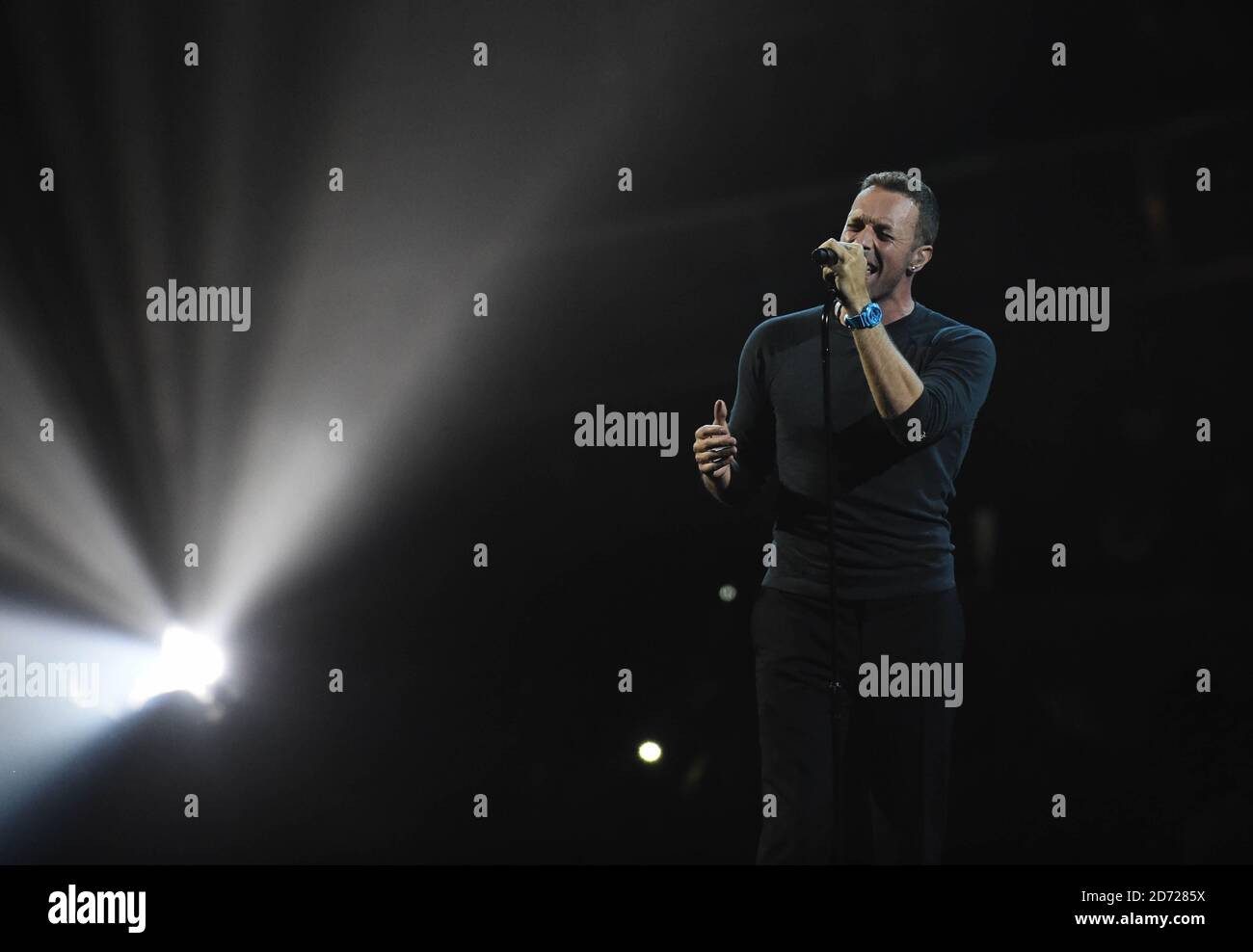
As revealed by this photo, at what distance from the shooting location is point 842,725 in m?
2.97

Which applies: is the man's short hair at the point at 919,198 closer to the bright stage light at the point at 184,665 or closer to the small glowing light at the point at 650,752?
the small glowing light at the point at 650,752

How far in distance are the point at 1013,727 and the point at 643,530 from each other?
1.25m

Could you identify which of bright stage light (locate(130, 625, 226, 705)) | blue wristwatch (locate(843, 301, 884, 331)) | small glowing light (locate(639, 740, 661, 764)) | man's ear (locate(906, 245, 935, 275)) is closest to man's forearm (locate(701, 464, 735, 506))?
blue wristwatch (locate(843, 301, 884, 331))

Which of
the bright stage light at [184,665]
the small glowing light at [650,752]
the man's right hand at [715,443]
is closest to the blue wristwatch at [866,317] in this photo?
the man's right hand at [715,443]

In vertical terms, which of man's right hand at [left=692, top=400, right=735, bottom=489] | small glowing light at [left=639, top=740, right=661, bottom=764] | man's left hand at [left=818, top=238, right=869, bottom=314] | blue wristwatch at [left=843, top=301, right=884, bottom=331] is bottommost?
small glowing light at [left=639, top=740, right=661, bottom=764]

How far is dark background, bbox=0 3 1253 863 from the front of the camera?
11.5ft

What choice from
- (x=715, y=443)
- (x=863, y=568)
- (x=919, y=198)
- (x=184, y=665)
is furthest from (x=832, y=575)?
(x=184, y=665)

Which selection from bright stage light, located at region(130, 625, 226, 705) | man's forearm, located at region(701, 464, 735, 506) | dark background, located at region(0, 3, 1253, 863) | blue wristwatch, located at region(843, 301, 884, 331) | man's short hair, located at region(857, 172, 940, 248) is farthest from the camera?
bright stage light, located at region(130, 625, 226, 705)

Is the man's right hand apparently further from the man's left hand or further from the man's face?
the man's face

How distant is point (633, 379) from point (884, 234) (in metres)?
0.90

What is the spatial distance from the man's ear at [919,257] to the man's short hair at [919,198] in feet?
0.05

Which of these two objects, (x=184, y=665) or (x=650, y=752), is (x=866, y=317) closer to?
(x=650, y=752)

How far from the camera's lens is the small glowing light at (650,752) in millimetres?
3588

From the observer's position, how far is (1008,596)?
3.52 meters
